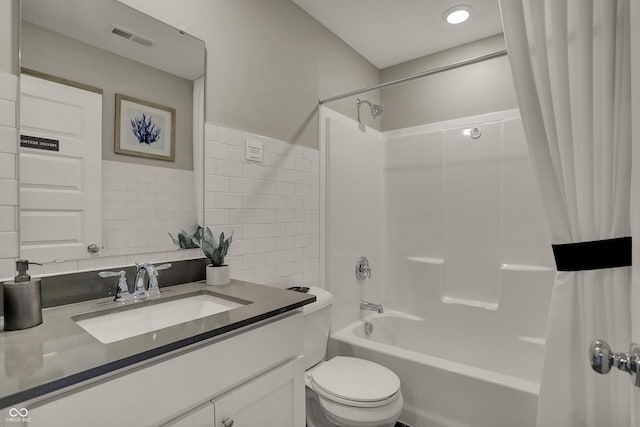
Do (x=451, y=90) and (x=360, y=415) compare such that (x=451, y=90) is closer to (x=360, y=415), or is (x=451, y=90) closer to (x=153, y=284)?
(x=360, y=415)

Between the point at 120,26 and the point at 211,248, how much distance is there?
2.97ft

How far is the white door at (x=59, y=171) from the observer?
1.04m

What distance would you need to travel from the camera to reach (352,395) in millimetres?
1444

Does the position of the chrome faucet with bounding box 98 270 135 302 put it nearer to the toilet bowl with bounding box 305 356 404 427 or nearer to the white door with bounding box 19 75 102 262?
the white door with bounding box 19 75 102 262

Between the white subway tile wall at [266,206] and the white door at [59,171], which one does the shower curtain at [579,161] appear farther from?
the white door at [59,171]

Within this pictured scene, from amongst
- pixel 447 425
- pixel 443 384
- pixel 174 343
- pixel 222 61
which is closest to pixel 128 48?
pixel 222 61

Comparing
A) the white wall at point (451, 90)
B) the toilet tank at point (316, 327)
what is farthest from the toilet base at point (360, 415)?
the white wall at point (451, 90)

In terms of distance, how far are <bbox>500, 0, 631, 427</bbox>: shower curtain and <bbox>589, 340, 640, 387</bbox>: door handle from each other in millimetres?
202

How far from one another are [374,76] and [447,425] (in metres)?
2.54

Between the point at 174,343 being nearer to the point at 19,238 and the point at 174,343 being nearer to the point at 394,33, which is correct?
the point at 19,238

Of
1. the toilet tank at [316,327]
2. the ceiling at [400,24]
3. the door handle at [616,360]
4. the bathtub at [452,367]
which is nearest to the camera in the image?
the door handle at [616,360]

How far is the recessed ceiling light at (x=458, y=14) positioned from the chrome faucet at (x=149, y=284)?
2242 millimetres

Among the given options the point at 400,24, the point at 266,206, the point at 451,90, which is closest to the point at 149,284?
the point at 266,206

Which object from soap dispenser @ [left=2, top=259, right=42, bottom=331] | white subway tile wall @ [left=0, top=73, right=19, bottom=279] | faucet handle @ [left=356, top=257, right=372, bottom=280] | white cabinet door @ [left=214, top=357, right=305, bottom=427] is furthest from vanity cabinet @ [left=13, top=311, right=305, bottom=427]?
faucet handle @ [left=356, top=257, right=372, bottom=280]
